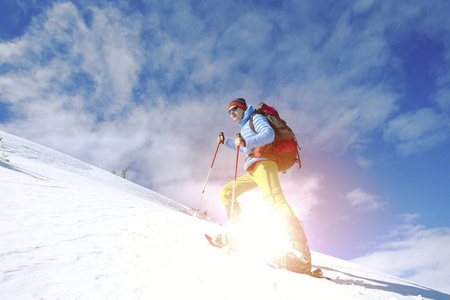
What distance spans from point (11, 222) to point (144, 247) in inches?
46.5

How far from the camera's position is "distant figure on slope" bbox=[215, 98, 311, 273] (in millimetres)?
2405

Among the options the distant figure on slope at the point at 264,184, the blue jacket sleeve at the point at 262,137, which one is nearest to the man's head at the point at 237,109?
the distant figure on slope at the point at 264,184

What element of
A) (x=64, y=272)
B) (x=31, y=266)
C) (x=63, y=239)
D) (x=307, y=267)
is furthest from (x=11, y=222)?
(x=307, y=267)

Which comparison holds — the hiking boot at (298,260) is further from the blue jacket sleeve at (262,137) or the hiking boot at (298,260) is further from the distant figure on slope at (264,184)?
the blue jacket sleeve at (262,137)

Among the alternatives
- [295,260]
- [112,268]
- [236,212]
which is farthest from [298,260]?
[112,268]

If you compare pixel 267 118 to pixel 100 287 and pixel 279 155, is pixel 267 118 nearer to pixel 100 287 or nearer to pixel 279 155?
pixel 279 155

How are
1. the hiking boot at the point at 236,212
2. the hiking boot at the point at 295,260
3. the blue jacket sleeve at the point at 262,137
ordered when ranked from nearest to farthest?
the hiking boot at the point at 295,260, the blue jacket sleeve at the point at 262,137, the hiking boot at the point at 236,212

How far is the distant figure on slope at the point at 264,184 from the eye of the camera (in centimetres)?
241

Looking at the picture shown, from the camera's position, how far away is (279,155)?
319 cm

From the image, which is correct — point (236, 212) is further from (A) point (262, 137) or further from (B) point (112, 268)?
(B) point (112, 268)

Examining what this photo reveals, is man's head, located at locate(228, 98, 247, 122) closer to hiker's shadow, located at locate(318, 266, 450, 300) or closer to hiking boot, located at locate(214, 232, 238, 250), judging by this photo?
hiking boot, located at locate(214, 232, 238, 250)

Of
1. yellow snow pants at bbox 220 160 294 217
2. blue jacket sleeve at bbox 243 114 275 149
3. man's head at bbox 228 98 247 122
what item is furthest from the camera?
man's head at bbox 228 98 247 122

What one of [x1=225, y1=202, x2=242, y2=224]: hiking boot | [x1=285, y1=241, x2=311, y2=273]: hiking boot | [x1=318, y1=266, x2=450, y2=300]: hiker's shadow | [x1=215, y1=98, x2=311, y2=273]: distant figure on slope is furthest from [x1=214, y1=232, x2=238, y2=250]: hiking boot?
[x1=318, y1=266, x2=450, y2=300]: hiker's shadow

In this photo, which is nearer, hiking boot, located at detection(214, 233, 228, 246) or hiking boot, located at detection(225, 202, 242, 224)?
hiking boot, located at detection(214, 233, 228, 246)
